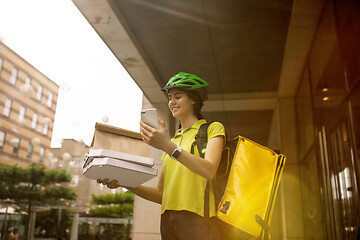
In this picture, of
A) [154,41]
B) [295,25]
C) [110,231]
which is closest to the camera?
[295,25]

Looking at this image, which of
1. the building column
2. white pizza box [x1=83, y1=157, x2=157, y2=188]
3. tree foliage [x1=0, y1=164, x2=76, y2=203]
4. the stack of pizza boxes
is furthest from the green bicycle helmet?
tree foliage [x1=0, y1=164, x2=76, y2=203]

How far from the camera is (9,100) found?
22.2 feet

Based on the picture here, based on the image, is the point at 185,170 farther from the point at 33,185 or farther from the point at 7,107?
the point at 33,185

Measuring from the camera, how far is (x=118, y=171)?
157 centimetres

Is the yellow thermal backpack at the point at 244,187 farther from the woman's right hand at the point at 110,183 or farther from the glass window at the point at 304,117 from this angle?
the glass window at the point at 304,117

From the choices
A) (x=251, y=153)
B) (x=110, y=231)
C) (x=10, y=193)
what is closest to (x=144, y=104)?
(x=251, y=153)

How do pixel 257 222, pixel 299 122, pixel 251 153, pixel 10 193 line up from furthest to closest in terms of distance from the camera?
1. pixel 10 193
2. pixel 299 122
3. pixel 251 153
4. pixel 257 222

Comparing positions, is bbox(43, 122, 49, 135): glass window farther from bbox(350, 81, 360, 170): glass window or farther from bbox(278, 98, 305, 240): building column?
bbox(350, 81, 360, 170): glass window

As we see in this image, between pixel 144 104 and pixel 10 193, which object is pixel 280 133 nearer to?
pixel 144 104

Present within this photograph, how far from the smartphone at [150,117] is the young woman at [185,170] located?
0.10 feet

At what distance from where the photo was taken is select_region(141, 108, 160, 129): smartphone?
1543 millimetres

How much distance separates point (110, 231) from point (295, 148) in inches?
877

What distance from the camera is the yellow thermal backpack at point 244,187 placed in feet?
5.24

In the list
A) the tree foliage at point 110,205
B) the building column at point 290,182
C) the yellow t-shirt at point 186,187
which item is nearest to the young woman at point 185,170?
the yellow t-shirt at point 186,187
